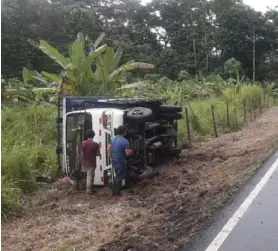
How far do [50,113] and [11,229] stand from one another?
6.94 meters

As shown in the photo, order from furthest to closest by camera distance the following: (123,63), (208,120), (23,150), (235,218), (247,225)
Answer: (123,63) → (208,120) → (23,150) → (235,218) → (247,225)

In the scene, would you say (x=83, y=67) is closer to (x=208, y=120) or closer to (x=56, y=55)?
(x=56, y=55)

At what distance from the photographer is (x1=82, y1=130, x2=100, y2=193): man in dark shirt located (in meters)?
8.13

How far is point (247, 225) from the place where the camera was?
5480 millimetres

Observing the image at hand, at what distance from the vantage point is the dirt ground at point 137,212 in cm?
532

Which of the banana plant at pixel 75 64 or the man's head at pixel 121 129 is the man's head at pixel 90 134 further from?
the banana plant at pixel 75 64

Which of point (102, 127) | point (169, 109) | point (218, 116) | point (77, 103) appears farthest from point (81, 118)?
point (218, 116)

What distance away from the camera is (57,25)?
36.7 meters

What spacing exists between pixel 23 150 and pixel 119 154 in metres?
2.34

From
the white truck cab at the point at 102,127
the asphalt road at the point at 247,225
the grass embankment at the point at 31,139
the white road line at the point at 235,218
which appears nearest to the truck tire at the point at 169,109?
the white truck cab at the point at 102,127

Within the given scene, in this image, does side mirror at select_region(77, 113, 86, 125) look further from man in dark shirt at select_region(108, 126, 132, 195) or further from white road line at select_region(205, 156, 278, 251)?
white road line at select_region(205, 156, 278, 251)

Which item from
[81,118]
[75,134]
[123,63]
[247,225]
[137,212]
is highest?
[123,63]

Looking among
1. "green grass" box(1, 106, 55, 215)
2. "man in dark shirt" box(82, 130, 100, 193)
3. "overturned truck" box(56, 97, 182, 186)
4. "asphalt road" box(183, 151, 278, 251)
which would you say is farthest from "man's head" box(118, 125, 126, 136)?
"asphalt road" box(183, 151, 278, 251)

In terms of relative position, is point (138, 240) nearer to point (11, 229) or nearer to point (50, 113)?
point (11, 229)
